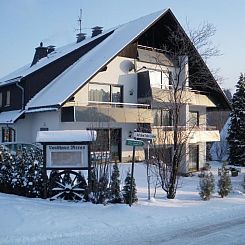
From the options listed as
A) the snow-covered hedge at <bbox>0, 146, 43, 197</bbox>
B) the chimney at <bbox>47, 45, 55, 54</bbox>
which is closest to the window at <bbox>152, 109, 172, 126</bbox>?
the chimney at <bbox>47, 45, 55, 54</bbox>

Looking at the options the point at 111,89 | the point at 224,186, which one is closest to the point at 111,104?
the point at 111,89

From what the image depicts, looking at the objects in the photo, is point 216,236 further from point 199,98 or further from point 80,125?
point 199,98

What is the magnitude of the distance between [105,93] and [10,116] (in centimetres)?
686

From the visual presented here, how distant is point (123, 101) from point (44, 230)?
58.6 feet

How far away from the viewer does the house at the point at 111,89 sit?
22734 millimetres

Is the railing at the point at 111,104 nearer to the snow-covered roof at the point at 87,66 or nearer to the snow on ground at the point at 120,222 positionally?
the snow-covered roof at the point at 87,66

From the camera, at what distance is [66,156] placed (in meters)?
11.7

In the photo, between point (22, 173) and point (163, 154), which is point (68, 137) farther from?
point (163, 154)

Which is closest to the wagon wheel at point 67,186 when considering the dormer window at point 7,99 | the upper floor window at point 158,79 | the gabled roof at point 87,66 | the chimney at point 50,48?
the gabled roof at point 87,66

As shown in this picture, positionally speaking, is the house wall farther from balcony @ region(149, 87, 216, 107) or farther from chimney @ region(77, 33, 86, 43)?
chimney @ region(77, 33, 86, 43)

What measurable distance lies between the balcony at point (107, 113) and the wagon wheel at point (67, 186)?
9.96 meters

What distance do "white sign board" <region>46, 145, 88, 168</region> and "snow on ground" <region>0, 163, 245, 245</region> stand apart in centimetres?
111

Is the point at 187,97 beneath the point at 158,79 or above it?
beneath

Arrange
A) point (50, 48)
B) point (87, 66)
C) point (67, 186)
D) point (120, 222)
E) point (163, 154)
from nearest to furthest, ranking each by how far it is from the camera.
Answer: point (120, 222), point (67, 186), point (163, 154), point (87, 66), point (50, 48)
